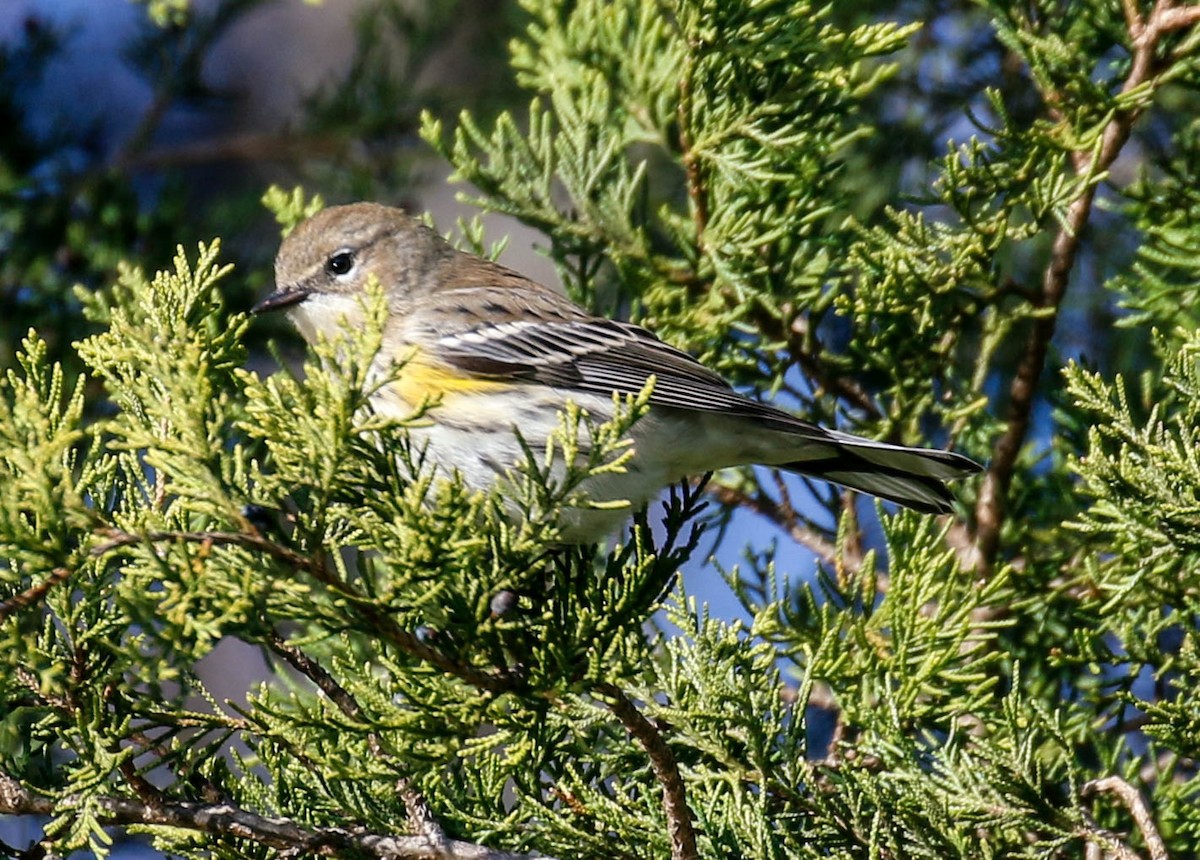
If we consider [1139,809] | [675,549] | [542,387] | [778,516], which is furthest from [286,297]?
[1139,809]

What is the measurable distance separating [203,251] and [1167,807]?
6.81ft

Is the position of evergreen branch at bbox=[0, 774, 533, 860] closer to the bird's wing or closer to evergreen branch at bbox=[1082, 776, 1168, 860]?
evergreen branch at bbox=[1082, 776, 1168, 860]

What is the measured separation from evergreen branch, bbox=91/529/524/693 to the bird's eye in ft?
6.00

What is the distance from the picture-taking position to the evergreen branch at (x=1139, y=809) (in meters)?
2.09

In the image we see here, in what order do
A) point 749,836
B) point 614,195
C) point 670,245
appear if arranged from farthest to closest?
point 670,245, point 614,195, point 749,836

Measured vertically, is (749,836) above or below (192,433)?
below

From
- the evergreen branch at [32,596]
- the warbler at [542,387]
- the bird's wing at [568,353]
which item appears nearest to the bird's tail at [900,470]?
the warbler at [542,387]

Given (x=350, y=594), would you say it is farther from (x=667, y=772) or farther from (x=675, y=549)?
(x=675, y=549)

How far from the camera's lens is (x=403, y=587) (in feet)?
6.03

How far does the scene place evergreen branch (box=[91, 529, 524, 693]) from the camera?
175 cm

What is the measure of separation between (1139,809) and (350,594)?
1.31m

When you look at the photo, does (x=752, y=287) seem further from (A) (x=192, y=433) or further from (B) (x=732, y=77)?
(A) (x=192, y=433)

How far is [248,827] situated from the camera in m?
2.09

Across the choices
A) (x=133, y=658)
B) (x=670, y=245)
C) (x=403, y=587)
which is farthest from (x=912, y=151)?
(x=133, y=658)
